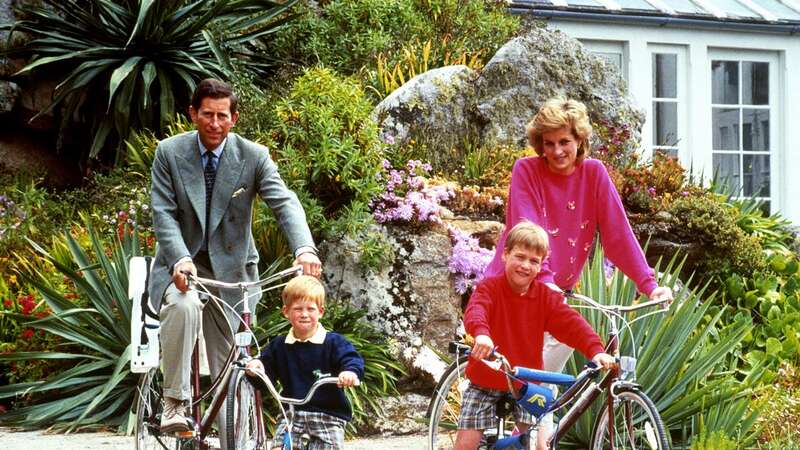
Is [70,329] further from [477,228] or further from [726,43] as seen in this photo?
[726,43]

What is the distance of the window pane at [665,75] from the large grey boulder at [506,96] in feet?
13.3

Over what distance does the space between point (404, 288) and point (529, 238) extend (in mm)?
3667

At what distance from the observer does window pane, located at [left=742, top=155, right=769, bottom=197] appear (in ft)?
48.6

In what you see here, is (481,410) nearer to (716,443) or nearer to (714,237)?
(716,443)

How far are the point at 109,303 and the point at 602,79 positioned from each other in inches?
198

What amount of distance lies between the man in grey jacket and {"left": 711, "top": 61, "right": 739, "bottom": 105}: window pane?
420 inches

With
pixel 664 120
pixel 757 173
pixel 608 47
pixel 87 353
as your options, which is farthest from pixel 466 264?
pixel 757 173

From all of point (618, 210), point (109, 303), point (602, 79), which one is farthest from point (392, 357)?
point (602, 79)

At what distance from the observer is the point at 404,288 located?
8.00 meters

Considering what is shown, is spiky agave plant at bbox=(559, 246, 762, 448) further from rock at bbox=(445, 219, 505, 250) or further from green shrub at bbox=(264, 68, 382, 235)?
green shrub at bbox=(264, 68, 382, 235)

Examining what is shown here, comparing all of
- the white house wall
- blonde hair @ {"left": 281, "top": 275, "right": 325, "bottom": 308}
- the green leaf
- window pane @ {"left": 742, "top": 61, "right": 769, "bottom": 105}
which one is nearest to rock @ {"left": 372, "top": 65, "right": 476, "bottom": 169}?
the green leaf

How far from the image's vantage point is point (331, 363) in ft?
14.5

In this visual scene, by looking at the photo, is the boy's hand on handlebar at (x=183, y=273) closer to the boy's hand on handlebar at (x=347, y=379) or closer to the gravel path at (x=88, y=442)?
the boy's hand on handlebar at (x=347, y=379)

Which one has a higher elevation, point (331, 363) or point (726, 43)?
point (726, 43)
